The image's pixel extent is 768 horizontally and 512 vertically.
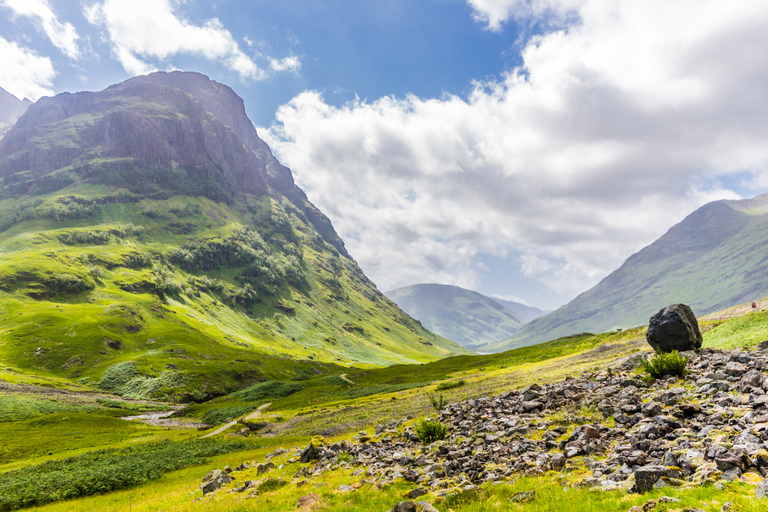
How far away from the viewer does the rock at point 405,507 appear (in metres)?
12.2

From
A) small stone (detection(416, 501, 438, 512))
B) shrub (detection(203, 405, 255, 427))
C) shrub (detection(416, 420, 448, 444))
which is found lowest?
shrub (detection(203, 405, 255, 427))

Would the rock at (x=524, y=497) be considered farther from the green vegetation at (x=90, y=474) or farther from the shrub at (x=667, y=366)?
the green vegetation at (x=90, y=474)

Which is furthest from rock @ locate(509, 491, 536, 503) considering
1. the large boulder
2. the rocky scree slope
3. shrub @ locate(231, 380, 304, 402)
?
shrub @ locate(231, 380, 304, 402)

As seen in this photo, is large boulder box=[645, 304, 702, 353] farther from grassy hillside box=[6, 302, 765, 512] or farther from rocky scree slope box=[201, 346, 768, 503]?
rocky scree slope box=[201, 346, 768, 503]

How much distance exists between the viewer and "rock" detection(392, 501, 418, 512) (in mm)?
12180

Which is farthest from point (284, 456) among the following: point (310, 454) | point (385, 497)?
point (385, 497)

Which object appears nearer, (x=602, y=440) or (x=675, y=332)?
(x=602, y=440)

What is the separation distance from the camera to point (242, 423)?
6262 centimetres

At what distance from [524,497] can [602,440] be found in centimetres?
627

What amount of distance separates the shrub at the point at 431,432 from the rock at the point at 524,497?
11655 millimetres

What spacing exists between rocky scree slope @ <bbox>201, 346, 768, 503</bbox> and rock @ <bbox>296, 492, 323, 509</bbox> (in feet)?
9.19

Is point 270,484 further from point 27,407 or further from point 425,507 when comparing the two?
point 27,407

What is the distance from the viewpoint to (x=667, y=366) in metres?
23.5

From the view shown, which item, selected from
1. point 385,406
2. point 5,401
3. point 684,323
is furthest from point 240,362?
point 684,323
